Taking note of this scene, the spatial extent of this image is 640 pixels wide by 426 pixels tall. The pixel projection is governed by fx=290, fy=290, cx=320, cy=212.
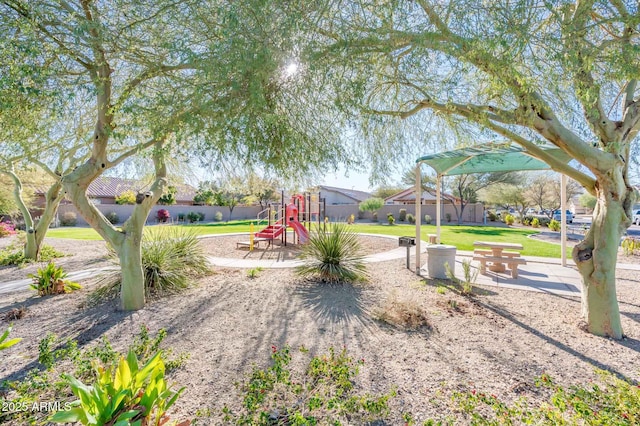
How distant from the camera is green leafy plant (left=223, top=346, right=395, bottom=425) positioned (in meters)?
2.33

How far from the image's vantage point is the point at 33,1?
3.73 meters

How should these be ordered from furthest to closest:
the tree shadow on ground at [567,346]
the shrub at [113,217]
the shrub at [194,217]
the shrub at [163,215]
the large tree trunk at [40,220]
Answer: the shrub at [194,217] → the shrub at [163,215] → the shrub at [113,217] → the large tree trunk at [40,220] → the tree shadow on ground at [567,346]

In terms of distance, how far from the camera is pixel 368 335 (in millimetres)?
3914

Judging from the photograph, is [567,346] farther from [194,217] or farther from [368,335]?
[194,217]

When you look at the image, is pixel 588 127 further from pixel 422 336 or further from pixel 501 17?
pixel 422 336

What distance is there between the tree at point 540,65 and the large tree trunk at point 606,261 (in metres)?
0.01

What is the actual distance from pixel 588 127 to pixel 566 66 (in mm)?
1709

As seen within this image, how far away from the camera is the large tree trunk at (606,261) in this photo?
12.6 ft

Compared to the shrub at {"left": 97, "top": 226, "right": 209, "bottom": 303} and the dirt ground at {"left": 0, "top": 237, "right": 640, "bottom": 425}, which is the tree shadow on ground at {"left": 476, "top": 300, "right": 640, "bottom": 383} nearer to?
the dirt ground at {"left": 0, "top": 237, "right": 640, "bottom": 425}

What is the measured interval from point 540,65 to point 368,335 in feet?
12.9

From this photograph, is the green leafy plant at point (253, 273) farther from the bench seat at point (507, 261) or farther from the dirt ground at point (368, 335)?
the bench seat at point (507, 261)

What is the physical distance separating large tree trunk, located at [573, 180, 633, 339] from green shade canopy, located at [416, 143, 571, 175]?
1917 millimetres

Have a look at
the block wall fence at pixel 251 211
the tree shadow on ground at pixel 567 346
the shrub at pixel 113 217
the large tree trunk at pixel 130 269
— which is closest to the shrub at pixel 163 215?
the block wall fence at pixel 251 211

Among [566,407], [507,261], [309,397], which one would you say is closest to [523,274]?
[507,261]
